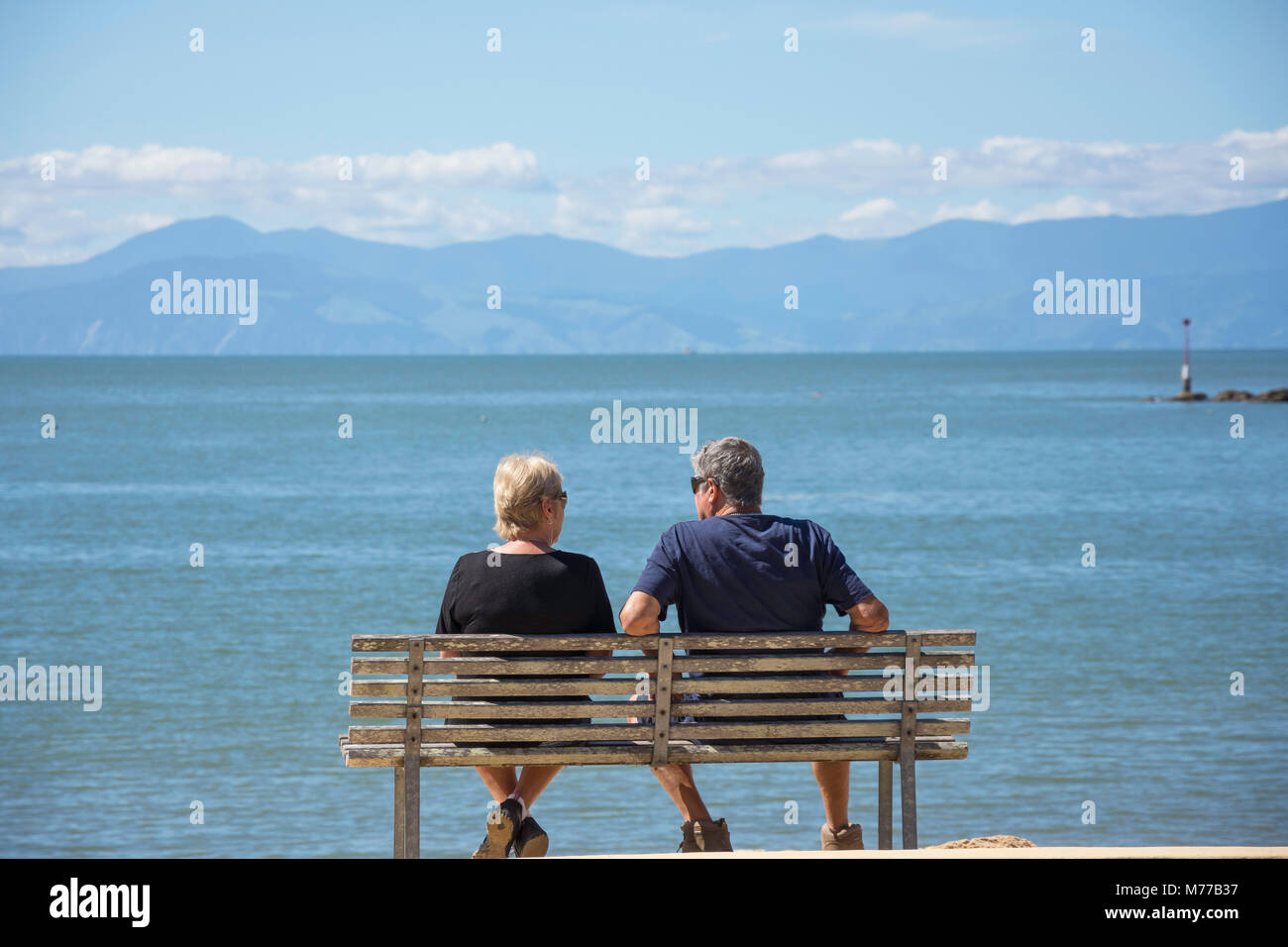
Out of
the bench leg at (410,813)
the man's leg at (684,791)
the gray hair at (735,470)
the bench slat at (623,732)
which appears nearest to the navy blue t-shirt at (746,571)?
the gray hair at (735,470)

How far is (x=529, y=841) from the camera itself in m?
5.00

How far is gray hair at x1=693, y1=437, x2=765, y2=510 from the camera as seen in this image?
529 cm

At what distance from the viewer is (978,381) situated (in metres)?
131

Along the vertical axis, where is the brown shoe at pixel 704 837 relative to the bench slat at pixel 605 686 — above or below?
below

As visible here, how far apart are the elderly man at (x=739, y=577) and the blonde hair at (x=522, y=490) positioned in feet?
1.47

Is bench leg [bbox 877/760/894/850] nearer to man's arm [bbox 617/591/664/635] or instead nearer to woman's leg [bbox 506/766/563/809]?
man's arm [bbox 617/591/664/635]

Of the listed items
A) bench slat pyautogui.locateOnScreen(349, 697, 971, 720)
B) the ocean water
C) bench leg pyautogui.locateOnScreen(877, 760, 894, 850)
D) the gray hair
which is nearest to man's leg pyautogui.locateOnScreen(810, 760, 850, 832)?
bench leg pyautogui.locateOnScreen(877, 760, 894, 850)

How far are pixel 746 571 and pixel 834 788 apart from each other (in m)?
0.90

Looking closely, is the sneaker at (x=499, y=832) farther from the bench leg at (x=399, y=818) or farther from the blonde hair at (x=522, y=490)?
the blonde hair at (x=522, y=490)

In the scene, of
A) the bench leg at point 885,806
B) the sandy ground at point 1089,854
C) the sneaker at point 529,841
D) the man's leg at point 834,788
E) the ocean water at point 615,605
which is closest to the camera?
the sandy ground at point 1089,854

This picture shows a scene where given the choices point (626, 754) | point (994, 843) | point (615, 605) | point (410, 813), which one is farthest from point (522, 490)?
point (615, 605)

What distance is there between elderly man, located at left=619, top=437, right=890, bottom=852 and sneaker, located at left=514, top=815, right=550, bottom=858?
0.48 metres

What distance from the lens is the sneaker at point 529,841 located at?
196 inches
